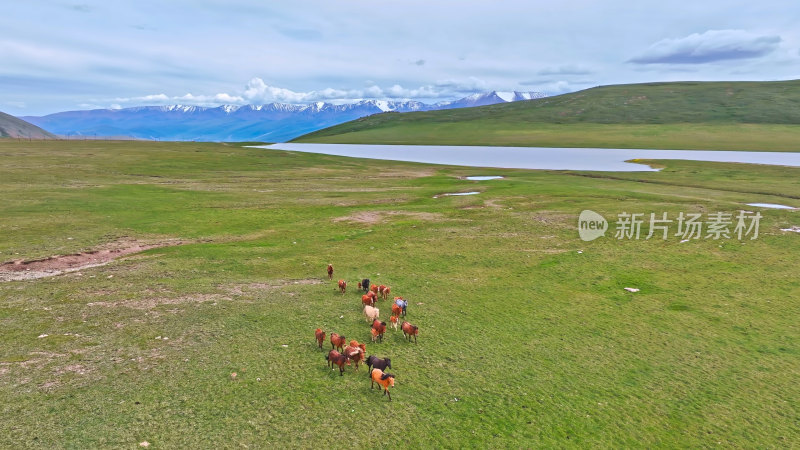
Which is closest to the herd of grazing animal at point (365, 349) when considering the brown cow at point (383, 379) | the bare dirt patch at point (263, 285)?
the brown cow at point (383, 379)

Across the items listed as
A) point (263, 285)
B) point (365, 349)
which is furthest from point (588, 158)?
point (365, 349)

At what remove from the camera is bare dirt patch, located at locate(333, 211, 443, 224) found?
38.4 metres

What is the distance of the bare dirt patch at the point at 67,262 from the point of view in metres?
22.1

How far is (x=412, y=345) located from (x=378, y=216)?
83.7ft

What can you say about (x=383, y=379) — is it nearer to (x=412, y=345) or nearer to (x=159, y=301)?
(x=412, y=345)

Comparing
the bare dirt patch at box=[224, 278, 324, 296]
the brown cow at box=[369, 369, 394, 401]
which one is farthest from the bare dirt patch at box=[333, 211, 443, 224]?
the brown cow at box=[369, 369, 394, 401]

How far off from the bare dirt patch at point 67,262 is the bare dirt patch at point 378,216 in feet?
50.5

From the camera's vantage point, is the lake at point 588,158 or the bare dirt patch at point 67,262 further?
the lake at point 588,158

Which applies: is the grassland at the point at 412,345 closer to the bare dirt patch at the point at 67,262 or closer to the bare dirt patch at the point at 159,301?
the bare dirt patch at the point at 159,301

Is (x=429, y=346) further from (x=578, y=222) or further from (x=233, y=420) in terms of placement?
(x=578, y=222)

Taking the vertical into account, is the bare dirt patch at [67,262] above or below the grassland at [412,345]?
above

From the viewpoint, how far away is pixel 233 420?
10.9 metres

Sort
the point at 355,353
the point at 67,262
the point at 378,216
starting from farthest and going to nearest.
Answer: the point at 378,216
the point at 67,262
the point at 355,353

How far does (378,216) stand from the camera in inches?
1586
